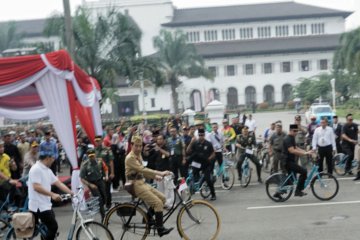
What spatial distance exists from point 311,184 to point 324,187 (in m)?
0.30

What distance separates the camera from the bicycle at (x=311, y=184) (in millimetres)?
11969

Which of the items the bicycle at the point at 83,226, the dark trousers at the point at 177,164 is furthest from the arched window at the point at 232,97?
the bicycle at the point at 83,226

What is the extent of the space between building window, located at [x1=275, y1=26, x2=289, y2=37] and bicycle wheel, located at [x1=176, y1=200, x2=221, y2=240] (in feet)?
250

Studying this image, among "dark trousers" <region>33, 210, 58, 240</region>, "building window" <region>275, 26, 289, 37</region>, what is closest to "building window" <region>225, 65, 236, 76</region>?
"building window" <region>275, 26, 289, 37</region>

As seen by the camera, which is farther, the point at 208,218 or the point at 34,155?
the point at 34,155

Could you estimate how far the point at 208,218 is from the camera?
8.78 meters

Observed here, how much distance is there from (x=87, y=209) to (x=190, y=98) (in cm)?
6833

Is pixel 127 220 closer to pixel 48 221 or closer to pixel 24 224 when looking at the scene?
pixel 48 221

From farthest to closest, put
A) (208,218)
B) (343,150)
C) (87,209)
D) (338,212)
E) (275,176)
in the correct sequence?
(343,150), (275,176), (338,212), (208,218), (87,209)

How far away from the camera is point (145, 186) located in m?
8.75

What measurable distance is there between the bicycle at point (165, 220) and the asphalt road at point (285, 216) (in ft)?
2.49

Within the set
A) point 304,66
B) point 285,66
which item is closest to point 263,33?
point 285,66

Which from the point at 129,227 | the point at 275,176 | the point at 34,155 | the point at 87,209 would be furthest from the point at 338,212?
the point at 34,155

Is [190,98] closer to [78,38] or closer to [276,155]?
[78,38]
